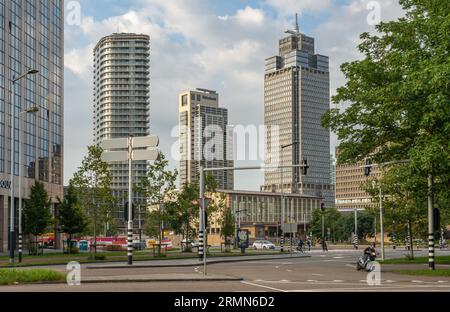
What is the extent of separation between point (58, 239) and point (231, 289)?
273 feet

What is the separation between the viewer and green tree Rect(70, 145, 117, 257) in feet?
179

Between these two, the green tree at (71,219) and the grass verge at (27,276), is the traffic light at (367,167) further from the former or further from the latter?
the green tree at (71,219)

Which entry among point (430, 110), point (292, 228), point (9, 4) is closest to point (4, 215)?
point (9, 4)

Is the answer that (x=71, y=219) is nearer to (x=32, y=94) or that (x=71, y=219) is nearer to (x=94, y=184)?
(x=94, y=184)

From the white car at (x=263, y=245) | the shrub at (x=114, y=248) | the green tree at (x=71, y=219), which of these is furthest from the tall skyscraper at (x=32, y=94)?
the white car at (x=263, y=245)

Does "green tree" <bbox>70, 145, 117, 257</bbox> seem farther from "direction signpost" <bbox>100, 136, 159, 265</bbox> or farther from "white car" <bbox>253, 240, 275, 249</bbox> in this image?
"white car" <bbox>253, 240, 275, 249</bbox>

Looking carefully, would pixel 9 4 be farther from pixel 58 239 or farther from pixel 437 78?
pixel 437 78

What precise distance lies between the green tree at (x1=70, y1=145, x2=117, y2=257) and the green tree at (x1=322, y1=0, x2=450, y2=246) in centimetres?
1907

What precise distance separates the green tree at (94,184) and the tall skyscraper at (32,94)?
25.1m

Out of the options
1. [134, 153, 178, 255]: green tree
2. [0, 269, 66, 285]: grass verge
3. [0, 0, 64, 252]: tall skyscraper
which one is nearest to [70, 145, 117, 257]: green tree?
[134, 153, 178, 255]: green tree

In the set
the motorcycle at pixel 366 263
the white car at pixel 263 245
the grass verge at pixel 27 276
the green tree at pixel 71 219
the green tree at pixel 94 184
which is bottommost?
the white car at pixel 263 245

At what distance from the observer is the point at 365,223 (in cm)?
15125

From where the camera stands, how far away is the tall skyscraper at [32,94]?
274 ft

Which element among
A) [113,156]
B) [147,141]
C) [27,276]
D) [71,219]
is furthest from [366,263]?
[71,219]
